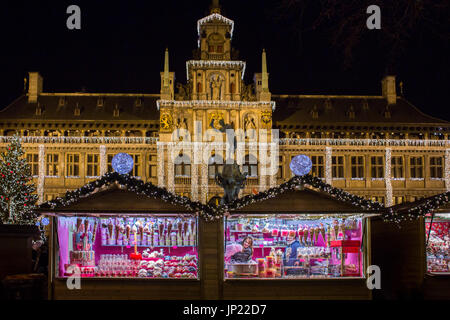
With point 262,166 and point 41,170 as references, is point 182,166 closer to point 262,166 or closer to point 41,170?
point 262,166

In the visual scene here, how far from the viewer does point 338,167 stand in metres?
35.1

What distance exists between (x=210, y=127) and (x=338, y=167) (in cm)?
864

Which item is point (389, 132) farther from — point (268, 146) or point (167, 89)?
point (167, 89)

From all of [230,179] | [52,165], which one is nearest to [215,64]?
[52,165]

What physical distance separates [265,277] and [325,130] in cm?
2427

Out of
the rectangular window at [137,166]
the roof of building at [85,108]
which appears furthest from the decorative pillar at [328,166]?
the rectangular window at [137,166]

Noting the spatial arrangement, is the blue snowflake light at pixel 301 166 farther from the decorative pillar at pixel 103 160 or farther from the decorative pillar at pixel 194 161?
the decorative pillar at pixel 103 160

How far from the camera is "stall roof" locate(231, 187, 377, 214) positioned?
1239 cm

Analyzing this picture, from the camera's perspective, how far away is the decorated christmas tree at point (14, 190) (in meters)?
23.6

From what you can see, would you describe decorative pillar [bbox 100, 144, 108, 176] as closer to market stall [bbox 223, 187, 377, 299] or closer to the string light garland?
market stall [bbox 223, 187, 377, 299]

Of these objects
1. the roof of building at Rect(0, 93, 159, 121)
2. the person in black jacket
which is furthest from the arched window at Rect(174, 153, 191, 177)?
the person in black jacket

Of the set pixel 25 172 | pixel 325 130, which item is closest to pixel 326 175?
pixel 325 130

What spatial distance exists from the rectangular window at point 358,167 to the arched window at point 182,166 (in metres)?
10.4

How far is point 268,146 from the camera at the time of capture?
110ft
